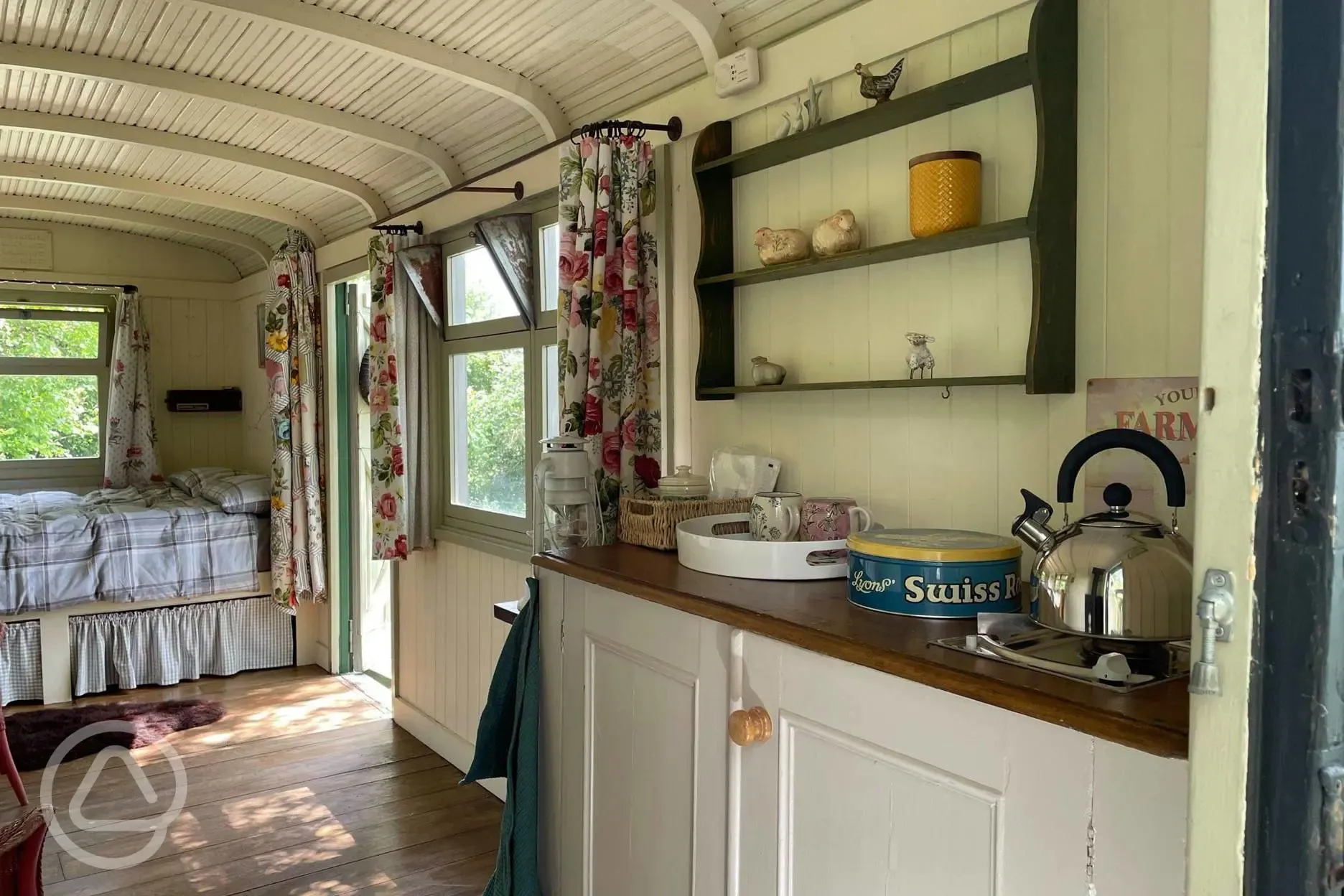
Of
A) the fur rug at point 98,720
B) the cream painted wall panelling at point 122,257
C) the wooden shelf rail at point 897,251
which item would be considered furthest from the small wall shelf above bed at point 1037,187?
the cream painted wall panelling at point 122,257

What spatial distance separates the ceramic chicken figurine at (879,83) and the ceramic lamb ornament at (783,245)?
0.29 metres

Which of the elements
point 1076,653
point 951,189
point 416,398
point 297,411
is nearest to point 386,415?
point 416,398

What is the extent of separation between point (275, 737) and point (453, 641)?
3.17 ft

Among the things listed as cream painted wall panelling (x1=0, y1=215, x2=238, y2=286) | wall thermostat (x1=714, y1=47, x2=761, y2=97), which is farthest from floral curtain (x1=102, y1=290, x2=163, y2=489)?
wall thermostat (x1=714, y1=47, x2=761, y2=97)

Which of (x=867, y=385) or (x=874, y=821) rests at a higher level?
(x=867, y=385)

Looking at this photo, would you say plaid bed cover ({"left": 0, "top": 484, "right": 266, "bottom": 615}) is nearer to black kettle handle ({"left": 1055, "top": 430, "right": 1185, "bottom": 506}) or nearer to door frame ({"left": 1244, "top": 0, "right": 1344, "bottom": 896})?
black kettle handle ({"left": 1055, "top": 430, "right": 1185, "bottom": 506})

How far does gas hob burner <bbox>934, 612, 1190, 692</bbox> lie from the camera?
103cm

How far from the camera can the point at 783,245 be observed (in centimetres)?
191

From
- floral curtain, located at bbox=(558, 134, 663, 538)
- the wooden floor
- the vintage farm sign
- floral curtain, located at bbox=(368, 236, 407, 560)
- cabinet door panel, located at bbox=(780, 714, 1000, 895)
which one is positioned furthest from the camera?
floral curtain, located at bbox=(368, 236, 407, 560)

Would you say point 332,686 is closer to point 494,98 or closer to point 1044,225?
point 494,98

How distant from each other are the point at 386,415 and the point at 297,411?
4.40 feet

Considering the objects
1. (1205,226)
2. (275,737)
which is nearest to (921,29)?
(1205,226)

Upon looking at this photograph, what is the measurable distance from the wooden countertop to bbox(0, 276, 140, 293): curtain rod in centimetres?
498

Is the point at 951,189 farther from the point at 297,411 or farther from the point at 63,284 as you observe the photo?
the point at 63,284
